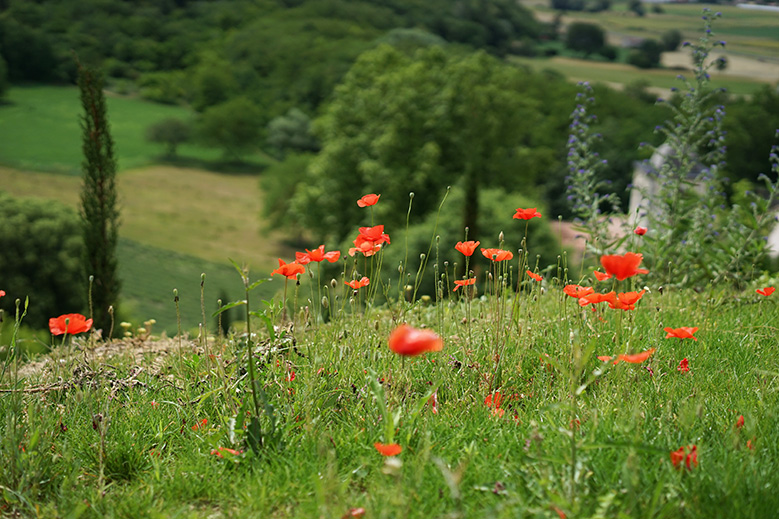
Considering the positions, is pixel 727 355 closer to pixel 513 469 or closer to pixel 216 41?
pixel 513 469

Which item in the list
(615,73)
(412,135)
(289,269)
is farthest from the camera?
(615,73)

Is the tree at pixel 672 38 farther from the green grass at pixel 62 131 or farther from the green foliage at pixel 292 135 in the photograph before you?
the green grass at pixel 62 131

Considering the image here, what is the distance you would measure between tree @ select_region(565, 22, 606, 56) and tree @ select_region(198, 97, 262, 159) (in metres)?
32.7

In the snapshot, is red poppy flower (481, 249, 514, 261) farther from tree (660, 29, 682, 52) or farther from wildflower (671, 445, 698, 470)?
tree (660, 29, 682, 52)

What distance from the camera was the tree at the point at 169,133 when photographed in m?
61.7

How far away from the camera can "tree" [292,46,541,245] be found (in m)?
25.3

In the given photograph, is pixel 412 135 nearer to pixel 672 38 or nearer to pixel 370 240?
pixel 672 38

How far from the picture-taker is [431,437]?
227cm

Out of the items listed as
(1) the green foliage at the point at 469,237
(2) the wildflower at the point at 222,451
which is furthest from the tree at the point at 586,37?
(2) the wildflower at the point at 222,451

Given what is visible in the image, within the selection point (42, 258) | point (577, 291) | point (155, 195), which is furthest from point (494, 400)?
point (155, 195)

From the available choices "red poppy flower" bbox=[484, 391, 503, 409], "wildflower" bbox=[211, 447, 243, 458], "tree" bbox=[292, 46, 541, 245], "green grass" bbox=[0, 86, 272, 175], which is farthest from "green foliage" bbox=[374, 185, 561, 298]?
"green grass" bbox=[0, 86, 272, 175]

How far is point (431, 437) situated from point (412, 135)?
81.3 ft

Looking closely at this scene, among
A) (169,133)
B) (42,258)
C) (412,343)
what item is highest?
(412,343)

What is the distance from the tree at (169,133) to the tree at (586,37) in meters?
40.0
